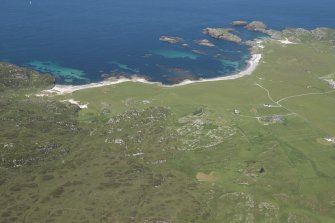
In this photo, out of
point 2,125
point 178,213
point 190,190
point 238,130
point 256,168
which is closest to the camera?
point 178,213

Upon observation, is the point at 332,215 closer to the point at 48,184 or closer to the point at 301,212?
the point at 301,212

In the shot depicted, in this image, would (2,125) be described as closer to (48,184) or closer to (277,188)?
(48,184)

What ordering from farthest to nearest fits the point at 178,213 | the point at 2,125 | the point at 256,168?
the point at 2,125 < the point at 256,168 < the point at 178,213

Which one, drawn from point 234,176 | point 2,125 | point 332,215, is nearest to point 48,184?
point 2,125

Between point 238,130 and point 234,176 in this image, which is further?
point 238,130

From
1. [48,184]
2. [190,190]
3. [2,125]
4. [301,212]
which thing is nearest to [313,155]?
[301,212]

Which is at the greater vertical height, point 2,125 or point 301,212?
point 2,125
